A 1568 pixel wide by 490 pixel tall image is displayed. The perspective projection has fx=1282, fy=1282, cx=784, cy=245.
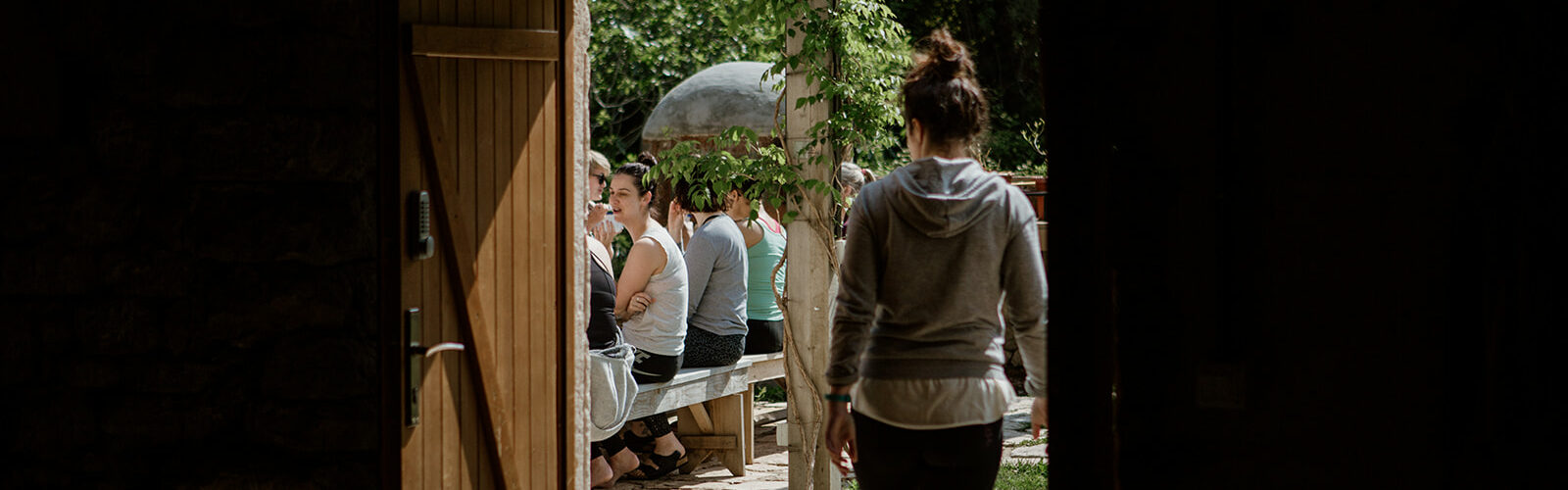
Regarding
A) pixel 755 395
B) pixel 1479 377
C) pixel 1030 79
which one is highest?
pixel 1030 79

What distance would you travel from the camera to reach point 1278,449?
2.06 m

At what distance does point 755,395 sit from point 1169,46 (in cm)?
765

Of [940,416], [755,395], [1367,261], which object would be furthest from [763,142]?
[1367,261]

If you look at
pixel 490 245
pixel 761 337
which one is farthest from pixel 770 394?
pixel 490 245

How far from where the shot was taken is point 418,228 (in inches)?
119

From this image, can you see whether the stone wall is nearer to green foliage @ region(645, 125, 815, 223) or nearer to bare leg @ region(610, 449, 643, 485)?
green foliage @ region(645, 125, 815, 223)

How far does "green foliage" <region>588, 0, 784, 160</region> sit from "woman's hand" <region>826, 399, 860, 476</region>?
40.5ft

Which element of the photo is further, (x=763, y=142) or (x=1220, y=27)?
(x=763, y=142)

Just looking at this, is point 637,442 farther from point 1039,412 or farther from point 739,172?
point 1039,412

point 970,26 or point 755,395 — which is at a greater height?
point 970,26

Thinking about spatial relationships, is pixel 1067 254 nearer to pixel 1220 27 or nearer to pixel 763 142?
pixel 1220 27

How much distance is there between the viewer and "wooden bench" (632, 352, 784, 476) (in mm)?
5883

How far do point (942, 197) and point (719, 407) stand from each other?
3.80 meters

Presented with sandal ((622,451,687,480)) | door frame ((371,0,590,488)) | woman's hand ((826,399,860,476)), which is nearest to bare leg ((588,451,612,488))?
sandal ((622,451,687,480))
